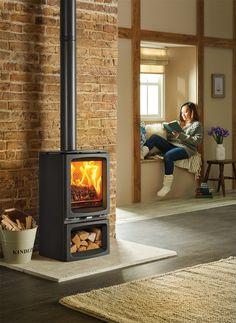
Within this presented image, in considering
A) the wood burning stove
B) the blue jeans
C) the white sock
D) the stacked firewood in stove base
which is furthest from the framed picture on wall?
the stacked firewood in stove base

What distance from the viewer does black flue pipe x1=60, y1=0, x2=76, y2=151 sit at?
4.78 metres

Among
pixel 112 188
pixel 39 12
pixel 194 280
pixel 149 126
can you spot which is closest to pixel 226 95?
pixel 149 126

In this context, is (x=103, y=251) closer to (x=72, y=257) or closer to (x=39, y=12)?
(x=72, y=257)

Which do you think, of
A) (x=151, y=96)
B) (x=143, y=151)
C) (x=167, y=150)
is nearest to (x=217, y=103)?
(x=151, y=96)

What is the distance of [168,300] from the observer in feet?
12.1

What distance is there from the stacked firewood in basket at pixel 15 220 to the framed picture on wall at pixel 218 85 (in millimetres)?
4692

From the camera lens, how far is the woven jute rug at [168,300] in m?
3.42

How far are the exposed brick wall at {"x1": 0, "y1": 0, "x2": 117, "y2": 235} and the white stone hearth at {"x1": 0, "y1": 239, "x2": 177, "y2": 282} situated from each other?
21.5 inches

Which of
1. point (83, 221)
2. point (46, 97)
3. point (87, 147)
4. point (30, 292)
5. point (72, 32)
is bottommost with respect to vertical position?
point (30, 292)

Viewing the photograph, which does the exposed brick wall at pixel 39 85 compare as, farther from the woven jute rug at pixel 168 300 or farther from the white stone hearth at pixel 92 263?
the woven jute rug at pixel 168 300

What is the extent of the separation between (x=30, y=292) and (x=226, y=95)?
5.80 metres

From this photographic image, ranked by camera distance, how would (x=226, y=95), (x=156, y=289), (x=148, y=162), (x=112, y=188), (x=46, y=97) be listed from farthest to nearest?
(x=226, y=95), (x=148, y=162), (x=112, y=188), (x=46, y=97), (x=156, y=289)

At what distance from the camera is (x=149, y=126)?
28.0ft

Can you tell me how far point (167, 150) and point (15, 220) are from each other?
3.87m
